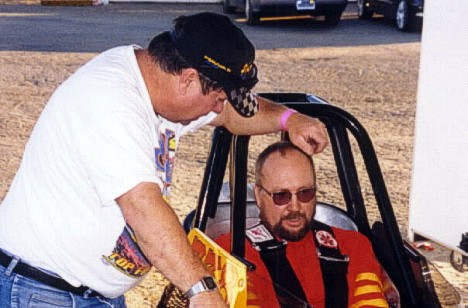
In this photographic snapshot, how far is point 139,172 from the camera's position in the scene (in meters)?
2.26

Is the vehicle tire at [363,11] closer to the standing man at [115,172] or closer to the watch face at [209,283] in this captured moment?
the standing man at [115,172]

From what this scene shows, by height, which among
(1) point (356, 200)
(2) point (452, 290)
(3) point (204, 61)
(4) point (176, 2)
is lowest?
(4) point (176, 2)

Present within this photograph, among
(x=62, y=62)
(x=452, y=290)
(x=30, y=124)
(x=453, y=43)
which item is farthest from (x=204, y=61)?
(x=62, y=62)

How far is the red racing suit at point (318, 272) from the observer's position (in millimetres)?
3336

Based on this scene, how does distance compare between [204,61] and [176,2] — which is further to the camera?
[176,2]

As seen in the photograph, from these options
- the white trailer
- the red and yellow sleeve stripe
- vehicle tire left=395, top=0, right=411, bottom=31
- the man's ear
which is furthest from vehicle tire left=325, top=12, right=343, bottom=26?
the man's ear

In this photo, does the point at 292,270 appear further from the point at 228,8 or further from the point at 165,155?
the point at 228,8

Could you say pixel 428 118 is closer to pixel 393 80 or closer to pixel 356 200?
pixel 356 200

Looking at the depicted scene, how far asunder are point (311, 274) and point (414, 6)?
12.9 meters

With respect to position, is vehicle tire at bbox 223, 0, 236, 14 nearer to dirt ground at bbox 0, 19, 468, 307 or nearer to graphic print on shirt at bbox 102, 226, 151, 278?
dirt ground at bbox 0, 19, 468, 307

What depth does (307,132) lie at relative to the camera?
3215 mm

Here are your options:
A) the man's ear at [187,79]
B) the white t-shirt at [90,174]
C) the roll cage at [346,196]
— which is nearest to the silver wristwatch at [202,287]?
the white t-shirt at [90,174]

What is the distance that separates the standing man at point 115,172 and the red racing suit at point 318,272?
0.65 m

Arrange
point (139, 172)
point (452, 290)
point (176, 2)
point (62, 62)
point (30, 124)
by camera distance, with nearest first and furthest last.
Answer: point (139, 172), point (452, 290), point (30, 124), point (62, 62), point (176, 2)
